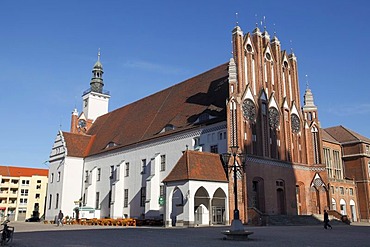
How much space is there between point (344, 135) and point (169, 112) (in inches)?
1308

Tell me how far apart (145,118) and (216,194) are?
62.8 feet

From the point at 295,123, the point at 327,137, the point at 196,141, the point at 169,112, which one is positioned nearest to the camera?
the point at 196,141

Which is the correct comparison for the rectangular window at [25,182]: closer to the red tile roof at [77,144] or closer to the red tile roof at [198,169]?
the red tile roof at [77,144]

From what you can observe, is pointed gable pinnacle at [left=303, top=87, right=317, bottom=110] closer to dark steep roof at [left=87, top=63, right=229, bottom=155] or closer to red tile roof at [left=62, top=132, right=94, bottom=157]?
dark steep roof at [left=87, top=63, right=229, bottom=155]

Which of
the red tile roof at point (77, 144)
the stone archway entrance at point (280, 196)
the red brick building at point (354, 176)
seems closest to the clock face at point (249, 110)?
the stone archway entrance at point (280, 196)

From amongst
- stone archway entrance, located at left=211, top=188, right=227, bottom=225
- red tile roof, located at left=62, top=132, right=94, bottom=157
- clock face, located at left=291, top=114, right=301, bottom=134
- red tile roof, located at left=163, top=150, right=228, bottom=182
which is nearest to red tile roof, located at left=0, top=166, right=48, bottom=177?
→ red tile roof, located at left=62, top=132, right=94, bottom=157

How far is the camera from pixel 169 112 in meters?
46.5

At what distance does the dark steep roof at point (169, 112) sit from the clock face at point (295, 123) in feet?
30.6

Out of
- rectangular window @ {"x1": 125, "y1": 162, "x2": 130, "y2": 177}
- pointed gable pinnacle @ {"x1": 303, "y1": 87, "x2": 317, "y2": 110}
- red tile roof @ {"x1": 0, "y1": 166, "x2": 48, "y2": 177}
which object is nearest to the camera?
pointed gable pinnacle @ {"x1": 303, "y1": 87, "x2": 317, "y2": 110}

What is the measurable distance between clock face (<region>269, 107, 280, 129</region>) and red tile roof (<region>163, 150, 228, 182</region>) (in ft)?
29.8

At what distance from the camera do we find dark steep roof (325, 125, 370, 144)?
60719 millimetres

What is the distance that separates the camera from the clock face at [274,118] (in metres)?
40.5

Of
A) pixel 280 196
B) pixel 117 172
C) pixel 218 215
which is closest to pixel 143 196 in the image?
pixel 117 172

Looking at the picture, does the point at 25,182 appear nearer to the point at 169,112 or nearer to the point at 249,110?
the point at 169,112
